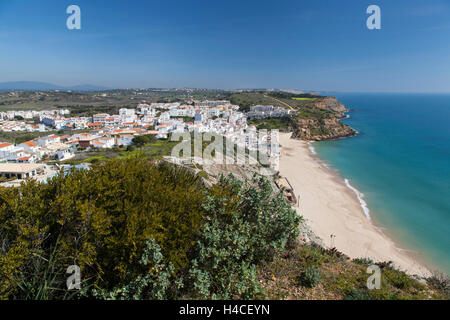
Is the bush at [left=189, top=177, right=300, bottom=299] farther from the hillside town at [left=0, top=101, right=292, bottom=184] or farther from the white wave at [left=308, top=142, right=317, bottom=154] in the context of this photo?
the white wave at [left=308, top=142, right=317, bottom=154]

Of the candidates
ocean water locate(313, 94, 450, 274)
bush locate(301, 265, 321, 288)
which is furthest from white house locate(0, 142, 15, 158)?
ocean water locate(313, 94, 450, 274)

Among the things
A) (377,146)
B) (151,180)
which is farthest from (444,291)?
(377,146)

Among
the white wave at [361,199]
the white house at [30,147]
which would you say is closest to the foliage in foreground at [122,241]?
the white wave at [361,199]

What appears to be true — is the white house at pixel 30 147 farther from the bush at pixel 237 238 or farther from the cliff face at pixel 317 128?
the cliff face at pixel 317 128

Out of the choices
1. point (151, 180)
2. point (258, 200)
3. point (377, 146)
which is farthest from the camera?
point (377, 146)

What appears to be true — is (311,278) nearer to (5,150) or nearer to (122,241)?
(122,241)
